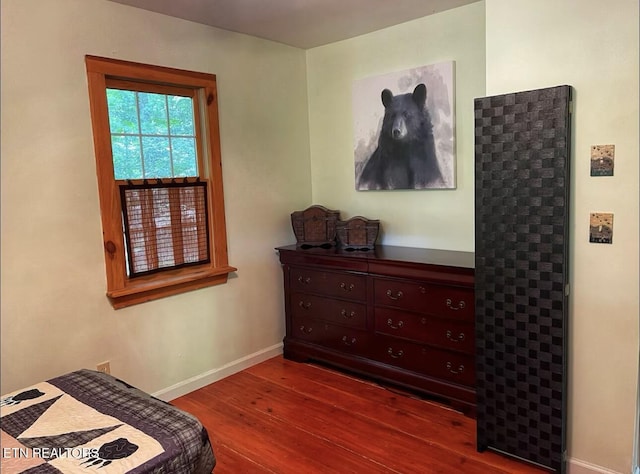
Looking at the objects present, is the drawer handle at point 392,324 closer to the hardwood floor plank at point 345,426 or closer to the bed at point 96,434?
the hardwood floor plank at point 345,426

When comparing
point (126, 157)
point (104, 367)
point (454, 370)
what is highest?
point (126, 157)

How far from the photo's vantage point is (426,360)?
115 inches

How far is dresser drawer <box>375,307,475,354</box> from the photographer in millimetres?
2740

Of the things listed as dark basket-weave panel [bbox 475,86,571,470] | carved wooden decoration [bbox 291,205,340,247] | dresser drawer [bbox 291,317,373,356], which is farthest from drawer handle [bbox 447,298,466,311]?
carved wooden decoration [bbox 291,205,340,247]

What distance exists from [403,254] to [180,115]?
1.70m

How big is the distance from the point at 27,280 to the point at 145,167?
0.92 m

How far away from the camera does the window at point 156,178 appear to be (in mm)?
2723

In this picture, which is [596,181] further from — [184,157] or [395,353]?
[184,157]

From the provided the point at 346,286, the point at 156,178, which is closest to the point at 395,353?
the point at 346,286

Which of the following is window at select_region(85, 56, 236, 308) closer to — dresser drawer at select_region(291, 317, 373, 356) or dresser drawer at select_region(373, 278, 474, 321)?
dresser drawer at select_region(291, 317, 373, 356)

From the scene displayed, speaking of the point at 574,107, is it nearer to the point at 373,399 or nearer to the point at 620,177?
the point at 620,177

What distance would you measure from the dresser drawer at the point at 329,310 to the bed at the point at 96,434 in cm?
153

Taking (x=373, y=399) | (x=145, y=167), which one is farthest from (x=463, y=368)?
(x=145, y=167)

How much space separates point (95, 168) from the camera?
8.70ft
